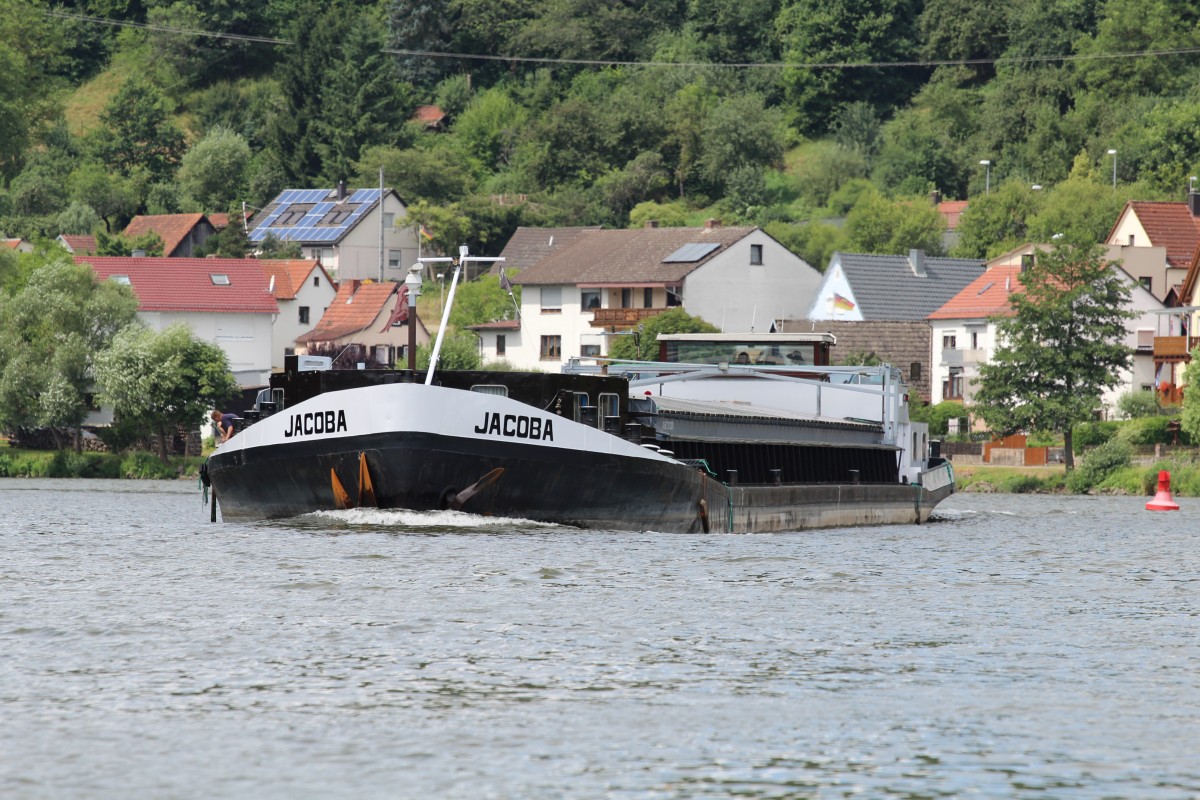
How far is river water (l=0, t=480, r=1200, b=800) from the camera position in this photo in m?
13.1

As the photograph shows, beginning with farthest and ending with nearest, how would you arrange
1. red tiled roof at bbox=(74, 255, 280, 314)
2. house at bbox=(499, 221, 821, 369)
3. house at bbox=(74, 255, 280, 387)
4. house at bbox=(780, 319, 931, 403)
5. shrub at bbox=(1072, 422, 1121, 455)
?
house at bbox=(499, 221, 821, 369) → red tiled roof at bbox=(74, 255, 280, 314) → house at bbox=(74, 255, 280, 387) → house at bbox=(780, 319, 931, 403) → shrub at bbox=(1072, 422, 1121, 455)

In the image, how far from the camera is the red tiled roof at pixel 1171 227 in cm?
9656

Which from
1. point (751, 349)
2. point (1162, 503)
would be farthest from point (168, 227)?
point (751, 349)

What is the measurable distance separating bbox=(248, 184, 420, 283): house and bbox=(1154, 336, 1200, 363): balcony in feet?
185

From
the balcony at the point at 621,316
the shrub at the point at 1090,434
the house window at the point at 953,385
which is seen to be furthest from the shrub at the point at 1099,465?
the balcony at the point at 621,316

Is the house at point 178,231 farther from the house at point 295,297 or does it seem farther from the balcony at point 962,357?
the balcony at point 962,357

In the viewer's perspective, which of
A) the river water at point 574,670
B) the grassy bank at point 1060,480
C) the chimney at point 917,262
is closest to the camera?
the river water at point 574,670

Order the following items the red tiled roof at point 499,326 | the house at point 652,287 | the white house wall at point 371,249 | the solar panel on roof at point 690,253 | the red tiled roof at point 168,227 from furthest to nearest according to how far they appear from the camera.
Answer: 1. the white house wall at point 371,249
2. the red tiled roof at point 168,227
3. the red tiled roof at point 499,326
4. the solar panel on roof at point 690,253
5. the house at point 652,287

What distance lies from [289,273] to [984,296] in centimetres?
3902

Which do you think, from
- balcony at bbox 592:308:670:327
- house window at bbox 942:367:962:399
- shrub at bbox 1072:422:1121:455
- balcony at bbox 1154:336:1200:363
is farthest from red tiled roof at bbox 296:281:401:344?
shrub at bbox 1072:422:1121:455

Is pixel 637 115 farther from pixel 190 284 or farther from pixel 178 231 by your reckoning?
pixel 190 284

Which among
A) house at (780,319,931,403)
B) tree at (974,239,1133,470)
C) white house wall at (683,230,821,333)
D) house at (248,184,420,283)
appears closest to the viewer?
tree at (974,239,1133,470)

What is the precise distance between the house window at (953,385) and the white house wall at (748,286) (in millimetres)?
9898

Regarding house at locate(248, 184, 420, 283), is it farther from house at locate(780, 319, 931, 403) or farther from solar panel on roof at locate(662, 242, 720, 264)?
house at locate(780, 319, 931, 403)
